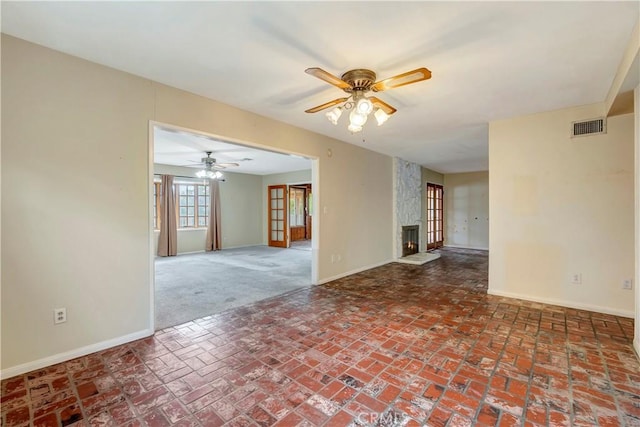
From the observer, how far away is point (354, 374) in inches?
82.4

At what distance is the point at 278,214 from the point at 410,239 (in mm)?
4599

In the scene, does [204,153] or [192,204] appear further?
[192,204]

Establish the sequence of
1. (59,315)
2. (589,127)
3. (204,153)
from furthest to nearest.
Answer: (204,153) → (589,127) → (59,315)

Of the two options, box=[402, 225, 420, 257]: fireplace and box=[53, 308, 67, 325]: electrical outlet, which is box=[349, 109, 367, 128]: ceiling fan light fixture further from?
box=[402, 225, 420, 257]: fireplace

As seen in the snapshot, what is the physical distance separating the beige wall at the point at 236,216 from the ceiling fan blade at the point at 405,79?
7.13 m

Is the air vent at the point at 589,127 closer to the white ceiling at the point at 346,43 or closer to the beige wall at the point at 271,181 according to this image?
the white ceiling at the point at 346,43

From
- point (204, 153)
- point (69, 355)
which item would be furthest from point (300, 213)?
point (69, 355)

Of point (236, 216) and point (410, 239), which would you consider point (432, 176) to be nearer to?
point (410, 239)

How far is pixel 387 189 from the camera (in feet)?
21.1

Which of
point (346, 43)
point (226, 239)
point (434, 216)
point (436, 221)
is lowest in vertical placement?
point (226, 239)

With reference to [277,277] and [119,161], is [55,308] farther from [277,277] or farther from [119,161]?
[277,277]

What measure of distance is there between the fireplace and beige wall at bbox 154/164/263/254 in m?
5.18

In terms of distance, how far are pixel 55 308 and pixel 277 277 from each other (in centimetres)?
320

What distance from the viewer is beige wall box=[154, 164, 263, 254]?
8.15 m
